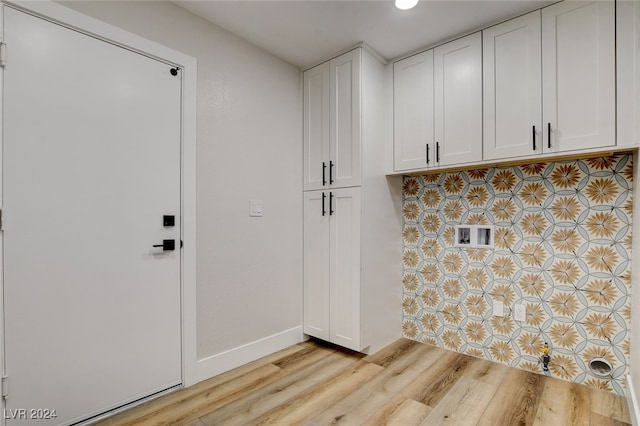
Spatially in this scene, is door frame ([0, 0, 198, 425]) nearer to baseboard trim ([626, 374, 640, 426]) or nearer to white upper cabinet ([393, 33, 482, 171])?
white upper cabinet ([393, 33, 482, 171])

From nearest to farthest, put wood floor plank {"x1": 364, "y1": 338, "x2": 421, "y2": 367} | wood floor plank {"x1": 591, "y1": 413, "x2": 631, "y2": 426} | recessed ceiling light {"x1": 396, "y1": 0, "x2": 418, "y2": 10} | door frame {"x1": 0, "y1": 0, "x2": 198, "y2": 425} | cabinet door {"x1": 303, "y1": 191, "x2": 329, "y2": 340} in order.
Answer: wood floor plank {"x1": 591, "y1": 413, "x2": 631, "y2": 426} < recessed ceiling light {"x1": 396, "y1": 0, "x2": 418, "y2": 10} < door frame {"x1": 0, "y1": 0, "x2": 198, "y2": 425} < wood floor plank {"x1": 364, "y1": 338, "x2": 421, "y2": 367} < cabinet door {"x1": 303, "y1": 191, "x2": 329, "y2": 340}

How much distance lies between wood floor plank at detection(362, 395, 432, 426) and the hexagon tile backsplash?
35.0 inches

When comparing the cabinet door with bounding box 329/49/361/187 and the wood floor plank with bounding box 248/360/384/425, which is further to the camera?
the cabinet door with bounding box 329/49/361/187

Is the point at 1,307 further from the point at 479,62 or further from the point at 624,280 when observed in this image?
the point at 624,280

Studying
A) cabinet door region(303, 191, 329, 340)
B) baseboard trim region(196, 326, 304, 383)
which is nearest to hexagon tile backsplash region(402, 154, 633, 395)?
cabinet door region(303, 191, 329, 340)

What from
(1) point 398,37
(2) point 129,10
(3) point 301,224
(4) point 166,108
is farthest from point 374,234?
(2) point 129,10

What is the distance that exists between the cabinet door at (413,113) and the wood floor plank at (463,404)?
59.0 inches

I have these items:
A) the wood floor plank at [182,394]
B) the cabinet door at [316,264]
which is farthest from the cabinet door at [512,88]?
the wood floor plank at [182,394]

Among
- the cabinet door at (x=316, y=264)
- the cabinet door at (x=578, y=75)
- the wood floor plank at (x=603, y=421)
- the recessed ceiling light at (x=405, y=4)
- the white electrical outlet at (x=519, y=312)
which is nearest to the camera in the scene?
the wood floor plank at (x=603, y=421)

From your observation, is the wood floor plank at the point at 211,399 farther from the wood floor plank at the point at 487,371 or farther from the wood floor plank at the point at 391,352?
the wood floor plank at the point at 487,371

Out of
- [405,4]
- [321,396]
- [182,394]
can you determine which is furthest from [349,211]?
[182,394]

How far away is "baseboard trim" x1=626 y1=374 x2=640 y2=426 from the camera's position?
5.05 ft

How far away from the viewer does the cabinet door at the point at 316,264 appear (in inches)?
102

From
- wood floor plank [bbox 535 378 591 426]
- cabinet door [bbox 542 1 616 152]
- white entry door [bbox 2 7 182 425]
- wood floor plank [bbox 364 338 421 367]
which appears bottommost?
wood floor plank [bbox 364 338 421 367]
